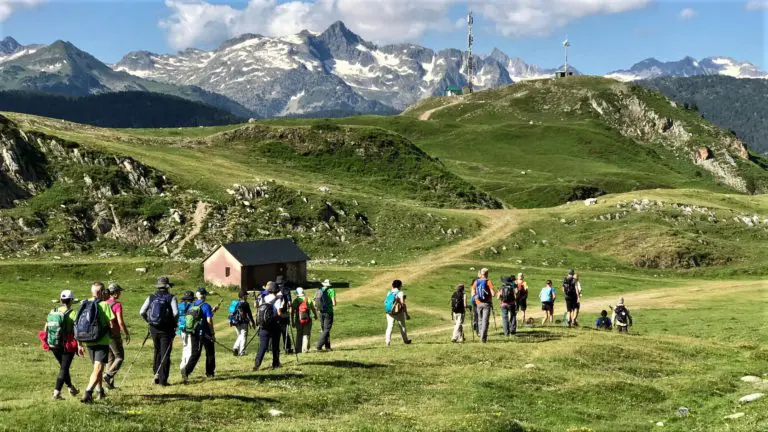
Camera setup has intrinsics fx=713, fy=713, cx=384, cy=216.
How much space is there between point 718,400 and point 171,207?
7747 cm

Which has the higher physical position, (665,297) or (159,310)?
(159,310)

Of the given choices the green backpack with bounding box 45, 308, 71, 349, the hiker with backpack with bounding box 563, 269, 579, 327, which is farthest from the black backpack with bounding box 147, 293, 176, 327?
the hiker with backpack with bounding box 563, 269, 579, 327

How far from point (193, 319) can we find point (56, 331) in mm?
5253

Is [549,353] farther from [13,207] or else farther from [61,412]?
[13,207]

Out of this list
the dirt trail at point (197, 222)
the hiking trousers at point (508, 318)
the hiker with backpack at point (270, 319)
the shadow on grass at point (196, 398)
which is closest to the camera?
the shadow on grass at point (196, 398)

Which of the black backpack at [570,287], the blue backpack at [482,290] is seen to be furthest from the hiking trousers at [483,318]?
the black backpack at [570,287]

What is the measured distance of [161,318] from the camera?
23.5 m

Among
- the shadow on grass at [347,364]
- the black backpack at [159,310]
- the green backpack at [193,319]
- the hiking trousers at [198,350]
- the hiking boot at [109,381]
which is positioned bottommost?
the shadow on grass at [347,364]

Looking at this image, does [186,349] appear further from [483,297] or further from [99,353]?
[483,297]

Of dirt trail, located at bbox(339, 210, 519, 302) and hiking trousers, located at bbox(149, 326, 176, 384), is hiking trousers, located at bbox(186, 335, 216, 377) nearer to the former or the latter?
hiking trousers, located at bbox(149, 326, 176, 384)

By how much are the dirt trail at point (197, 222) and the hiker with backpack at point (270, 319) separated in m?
59.3

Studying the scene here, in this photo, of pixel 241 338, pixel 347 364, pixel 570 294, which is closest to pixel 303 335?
pixel 241 338

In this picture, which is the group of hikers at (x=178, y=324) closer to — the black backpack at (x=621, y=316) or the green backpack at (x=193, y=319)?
the green backpack at (x=193, y=319)

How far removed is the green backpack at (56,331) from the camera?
2094 centimetres
